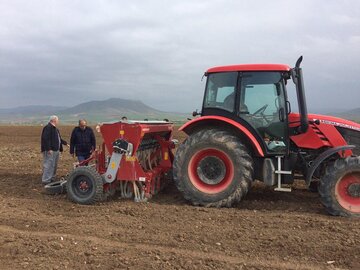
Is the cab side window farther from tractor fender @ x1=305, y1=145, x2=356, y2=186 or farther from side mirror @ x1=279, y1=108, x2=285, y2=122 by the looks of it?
tractor fender @ x1=305, y1=145, x2=356, y2=186

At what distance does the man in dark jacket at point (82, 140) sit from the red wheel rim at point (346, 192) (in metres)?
5.55

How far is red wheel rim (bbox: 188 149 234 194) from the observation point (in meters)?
6.95

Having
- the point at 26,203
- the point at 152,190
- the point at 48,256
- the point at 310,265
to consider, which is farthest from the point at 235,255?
the point at 26,203

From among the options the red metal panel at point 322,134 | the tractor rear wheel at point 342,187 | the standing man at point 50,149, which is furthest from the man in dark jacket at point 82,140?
the tractor rear wheel at point 342,187

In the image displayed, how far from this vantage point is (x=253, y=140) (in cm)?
682

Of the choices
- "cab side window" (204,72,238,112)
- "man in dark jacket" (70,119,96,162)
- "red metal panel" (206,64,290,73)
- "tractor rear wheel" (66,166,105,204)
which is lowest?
"tractor rear wheel" (66,166,105,204)

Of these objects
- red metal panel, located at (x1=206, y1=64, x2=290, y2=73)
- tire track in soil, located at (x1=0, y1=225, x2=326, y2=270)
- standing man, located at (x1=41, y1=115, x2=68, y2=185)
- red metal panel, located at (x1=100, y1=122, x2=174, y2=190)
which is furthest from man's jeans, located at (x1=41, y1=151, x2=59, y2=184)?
red metal panel, located at (x1=206, y1=64, x2=290, y2=73)

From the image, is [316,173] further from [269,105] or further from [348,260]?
[348,260]

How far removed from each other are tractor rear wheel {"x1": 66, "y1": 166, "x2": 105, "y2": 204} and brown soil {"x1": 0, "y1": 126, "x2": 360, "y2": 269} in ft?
0.61

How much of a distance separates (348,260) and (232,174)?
2.53 metres

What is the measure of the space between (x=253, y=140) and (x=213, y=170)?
32.4 inches

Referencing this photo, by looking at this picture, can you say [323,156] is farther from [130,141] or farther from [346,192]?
[130,141]

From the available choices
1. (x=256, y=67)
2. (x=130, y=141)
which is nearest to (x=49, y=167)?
(x=130, y=141)

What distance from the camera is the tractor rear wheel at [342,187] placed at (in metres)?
6.27
